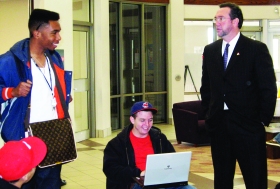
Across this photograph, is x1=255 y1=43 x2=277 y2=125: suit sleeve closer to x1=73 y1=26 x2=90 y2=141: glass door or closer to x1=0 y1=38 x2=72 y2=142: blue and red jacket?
x1=0 y1=38 x2=72 y2=142: blue and red jacket

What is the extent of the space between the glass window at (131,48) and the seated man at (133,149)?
25.6 ft

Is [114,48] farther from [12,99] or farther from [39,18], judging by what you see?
[12,99]

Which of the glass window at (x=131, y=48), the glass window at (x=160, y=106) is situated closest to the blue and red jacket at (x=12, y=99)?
the glass window at (x=131, y=48)

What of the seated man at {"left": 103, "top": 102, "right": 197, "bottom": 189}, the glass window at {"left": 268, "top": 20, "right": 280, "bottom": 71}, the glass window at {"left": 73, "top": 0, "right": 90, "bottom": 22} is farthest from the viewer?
the glass window at {"left": 268, "top": 20, "right": 280, "bottom": 71}

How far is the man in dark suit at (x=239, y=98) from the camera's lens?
13.5 feet

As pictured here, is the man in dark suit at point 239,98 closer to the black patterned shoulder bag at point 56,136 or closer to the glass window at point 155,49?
the black patterned shoulder bag at point 56,136

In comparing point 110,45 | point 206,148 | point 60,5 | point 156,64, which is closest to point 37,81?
point 60,5

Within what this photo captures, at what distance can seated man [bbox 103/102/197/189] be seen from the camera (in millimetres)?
3979

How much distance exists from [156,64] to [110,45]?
1.76 meters

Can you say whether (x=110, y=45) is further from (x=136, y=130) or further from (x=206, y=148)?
(x=136, y=130)

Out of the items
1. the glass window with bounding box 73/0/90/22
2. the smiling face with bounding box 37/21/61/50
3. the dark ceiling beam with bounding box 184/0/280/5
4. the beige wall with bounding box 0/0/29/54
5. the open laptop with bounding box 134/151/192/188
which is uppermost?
the dark ceiling beam with bounding box 184/0/280/5

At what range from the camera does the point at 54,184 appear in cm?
352

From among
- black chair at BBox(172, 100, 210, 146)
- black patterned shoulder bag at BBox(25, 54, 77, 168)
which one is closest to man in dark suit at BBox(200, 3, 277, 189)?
black patterned shoulder bag at BBox(25, 54, 77, 168)

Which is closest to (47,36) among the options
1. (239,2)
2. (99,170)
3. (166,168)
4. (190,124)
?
(166,168)
